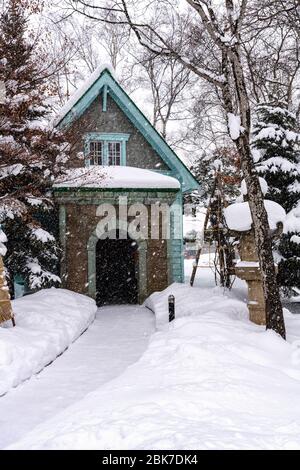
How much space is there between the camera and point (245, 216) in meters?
10.6

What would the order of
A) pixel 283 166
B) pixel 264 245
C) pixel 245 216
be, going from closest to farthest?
pixel 264 245
pixel 245 216
pixel 283 166

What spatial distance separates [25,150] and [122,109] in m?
7.39

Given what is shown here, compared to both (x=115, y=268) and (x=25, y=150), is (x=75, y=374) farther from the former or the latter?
(x=115, y=268)

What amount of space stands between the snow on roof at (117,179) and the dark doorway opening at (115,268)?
4.71 m

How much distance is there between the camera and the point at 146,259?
1656 centimetres

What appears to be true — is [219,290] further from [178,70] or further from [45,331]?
[178,70]

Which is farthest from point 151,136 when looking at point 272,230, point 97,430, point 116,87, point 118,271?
point 97,430

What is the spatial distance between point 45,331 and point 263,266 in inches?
182

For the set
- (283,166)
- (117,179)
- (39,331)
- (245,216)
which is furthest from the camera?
(117,179)

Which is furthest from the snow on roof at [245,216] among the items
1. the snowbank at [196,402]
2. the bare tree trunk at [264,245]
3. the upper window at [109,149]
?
the upper window at [109,149]

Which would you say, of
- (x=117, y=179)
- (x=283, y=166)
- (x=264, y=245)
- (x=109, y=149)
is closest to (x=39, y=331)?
(x=264, y=245)

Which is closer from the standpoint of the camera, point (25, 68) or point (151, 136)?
point (25, 68)

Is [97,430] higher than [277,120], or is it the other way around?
[277,120]

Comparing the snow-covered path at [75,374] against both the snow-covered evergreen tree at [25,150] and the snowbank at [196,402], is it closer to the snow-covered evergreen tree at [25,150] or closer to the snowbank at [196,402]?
the snowbank at [196,402]
